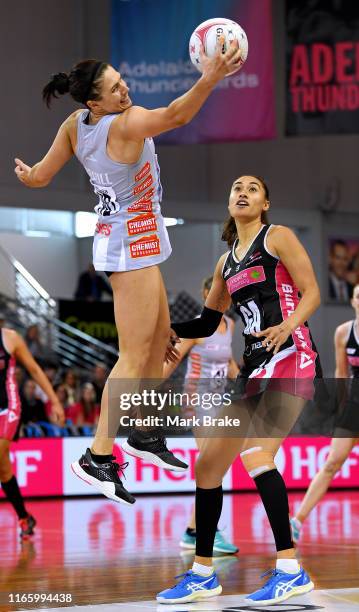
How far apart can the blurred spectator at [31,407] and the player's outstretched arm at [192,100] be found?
30.3 feet

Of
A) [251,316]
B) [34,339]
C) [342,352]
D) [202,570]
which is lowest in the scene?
[202,570]

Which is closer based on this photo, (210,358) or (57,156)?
(57,156)

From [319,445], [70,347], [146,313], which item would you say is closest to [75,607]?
[146,313]

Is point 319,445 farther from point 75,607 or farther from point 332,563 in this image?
point 75,607

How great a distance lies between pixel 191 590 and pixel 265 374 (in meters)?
1.18

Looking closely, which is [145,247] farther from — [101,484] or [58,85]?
[101,484]

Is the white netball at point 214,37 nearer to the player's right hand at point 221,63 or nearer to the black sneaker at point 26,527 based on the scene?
the player's right hand at point 221,63

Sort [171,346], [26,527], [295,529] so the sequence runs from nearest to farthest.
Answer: [171,346] → [295,529] → [26,527]

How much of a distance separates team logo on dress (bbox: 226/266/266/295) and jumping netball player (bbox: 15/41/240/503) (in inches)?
18.8

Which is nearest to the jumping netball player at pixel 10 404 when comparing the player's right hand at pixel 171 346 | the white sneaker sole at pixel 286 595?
the player's right hand at pixel 171 346

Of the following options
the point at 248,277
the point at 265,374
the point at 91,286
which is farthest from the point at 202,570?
the point at 91,286

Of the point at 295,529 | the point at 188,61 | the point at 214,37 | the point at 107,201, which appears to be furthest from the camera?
the point at 188,61

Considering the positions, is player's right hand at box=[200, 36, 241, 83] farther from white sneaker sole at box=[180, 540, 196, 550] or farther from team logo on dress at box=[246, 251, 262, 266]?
white sneaker sole at box=[180, 540, 196, 550]

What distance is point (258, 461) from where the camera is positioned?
5.60 m
